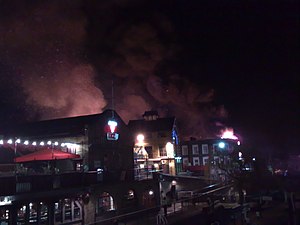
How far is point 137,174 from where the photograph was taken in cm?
3288

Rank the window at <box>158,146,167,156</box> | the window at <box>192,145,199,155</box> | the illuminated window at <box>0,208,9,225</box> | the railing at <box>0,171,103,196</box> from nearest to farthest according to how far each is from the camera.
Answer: the railing at <box>0,171,103,196</box> → the illuminated window at <box>0,208,9,225</box> → the window at <box>158,146,167,156</box> → the window at <box>192,145,199,155</box>

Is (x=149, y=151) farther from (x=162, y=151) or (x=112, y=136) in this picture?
(x=112, y=136)

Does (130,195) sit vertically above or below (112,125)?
below

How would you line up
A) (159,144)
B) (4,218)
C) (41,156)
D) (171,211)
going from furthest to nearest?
1. (159,144)
2. (171,211)
3. (4,218)
4. (41,156)

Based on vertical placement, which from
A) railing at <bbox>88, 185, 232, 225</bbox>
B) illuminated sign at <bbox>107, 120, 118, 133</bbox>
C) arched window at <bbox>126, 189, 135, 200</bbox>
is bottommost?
railing at <bbox>88, 185, 232, 225</bbox>

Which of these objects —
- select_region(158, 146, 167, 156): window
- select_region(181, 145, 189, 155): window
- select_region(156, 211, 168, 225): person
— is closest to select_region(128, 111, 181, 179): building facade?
select_region(158, 146, 167, 156): window

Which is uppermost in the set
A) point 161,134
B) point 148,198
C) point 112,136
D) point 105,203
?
point 161,134

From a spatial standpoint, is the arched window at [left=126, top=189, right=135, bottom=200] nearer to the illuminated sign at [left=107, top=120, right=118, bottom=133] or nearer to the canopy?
the illuminated sign at [left=107, top=120, right=118, bottom=133]

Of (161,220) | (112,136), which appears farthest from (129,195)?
(161,220)

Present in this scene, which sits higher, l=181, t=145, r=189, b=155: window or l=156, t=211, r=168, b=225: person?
l=181, t=145, r=189, b=155: window

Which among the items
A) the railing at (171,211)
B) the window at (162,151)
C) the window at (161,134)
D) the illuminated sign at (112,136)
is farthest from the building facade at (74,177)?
the window at (161,134)

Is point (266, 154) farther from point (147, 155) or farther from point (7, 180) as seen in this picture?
Answer: point (7, 180)

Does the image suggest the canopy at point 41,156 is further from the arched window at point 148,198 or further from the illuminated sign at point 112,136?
the arched window at point 148,198

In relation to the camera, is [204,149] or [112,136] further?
[204,149]
